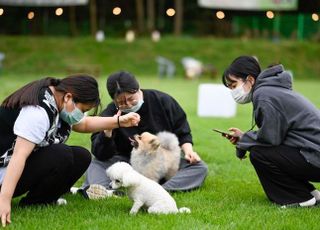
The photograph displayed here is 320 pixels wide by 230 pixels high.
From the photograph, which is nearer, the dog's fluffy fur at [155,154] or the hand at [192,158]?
the dog's fluffy fur at [155,154]

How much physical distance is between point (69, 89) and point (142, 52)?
28380mm

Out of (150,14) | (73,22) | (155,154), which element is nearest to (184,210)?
(155,154)

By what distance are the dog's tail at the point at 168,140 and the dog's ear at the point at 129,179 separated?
120cm

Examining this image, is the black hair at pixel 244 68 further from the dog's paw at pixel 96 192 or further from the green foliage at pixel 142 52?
the green foliage at pixel 142 52

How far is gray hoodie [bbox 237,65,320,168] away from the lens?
4.52 metres

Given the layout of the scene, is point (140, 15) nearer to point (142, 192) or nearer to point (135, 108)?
point (135, 108)

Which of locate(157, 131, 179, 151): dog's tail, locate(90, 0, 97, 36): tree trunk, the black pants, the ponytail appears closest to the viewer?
the ponytail

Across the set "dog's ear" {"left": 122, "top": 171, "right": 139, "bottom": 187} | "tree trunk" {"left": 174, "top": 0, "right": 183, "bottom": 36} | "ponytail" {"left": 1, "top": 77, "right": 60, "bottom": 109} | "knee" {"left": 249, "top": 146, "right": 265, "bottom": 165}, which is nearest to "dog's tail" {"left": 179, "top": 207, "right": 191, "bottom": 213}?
"dog's ear" {"left": 122, "top": 171, "right": 139, "bottom": 187}

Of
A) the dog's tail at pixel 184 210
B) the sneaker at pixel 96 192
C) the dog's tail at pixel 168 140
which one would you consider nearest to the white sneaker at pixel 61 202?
the sneaker at pixel 96 192

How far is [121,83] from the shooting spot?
5160 millimetres

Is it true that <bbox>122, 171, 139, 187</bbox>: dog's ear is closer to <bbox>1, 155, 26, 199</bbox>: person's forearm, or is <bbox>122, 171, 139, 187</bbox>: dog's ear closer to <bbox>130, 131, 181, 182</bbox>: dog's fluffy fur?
<bbox>1, 155, 26, 199</bbox>: person's forearm

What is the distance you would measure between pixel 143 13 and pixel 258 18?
292 inches

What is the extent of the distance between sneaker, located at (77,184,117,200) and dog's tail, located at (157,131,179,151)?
2.37 ft

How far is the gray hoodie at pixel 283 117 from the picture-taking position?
14.8 feet
